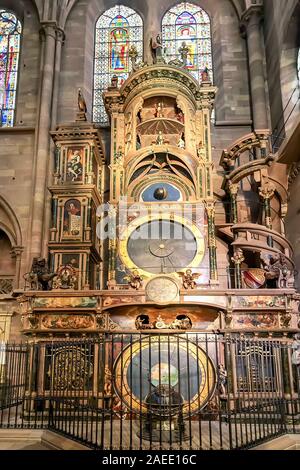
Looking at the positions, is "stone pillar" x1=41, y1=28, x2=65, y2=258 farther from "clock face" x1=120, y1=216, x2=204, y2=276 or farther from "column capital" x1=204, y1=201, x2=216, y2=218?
"column capital" x1=204, y1=201, x2=216, y2=218

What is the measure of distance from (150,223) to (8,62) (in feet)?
31.0

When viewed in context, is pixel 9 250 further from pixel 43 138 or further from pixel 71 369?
pixel 71 369

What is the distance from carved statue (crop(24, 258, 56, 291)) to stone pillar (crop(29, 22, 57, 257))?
11.7ft

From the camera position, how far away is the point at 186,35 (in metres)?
17.8

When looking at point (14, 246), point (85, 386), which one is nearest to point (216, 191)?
point (14, 246)

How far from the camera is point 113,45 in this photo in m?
17.8

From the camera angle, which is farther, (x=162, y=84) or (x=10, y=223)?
(x=10, y=223)

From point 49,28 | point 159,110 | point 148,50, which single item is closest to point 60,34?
point 49,28

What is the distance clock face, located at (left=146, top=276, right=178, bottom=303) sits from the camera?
9805 mm

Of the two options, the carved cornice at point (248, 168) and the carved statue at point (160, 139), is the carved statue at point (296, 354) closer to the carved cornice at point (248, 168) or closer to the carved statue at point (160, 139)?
the carved cornice at point (248, 168)

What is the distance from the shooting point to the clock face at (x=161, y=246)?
11914 millimetres

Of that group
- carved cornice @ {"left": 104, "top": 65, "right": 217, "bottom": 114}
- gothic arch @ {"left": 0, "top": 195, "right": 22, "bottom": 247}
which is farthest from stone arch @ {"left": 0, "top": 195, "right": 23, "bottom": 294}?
carved cornice @ {"left": 104, "top": 65, "right": 217, "bottom": 114}

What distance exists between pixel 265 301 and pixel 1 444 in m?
5.62

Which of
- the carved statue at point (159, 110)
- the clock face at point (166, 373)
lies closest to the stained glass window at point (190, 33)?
the carved statue at point (159, 110)
